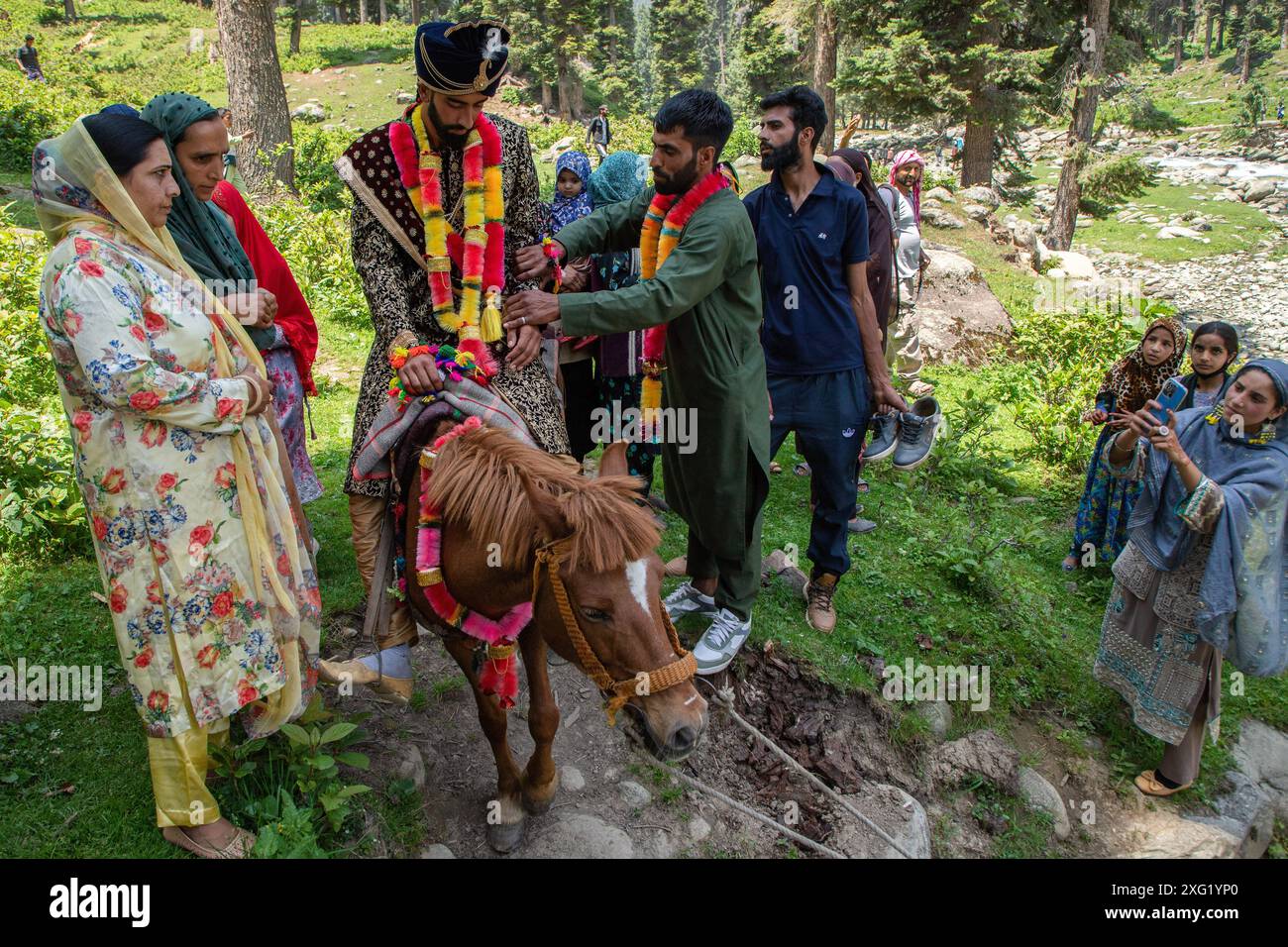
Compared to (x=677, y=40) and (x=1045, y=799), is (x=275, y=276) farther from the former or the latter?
(x=677, y=40)

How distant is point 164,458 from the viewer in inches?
106

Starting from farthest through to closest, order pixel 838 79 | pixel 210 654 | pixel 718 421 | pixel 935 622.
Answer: pixel 838 79 → pixel 935 622 → pixel 718 421 → pixel 210 654

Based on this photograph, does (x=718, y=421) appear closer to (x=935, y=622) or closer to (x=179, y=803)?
(x=935, y=622)

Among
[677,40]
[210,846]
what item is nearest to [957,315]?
[210,846]

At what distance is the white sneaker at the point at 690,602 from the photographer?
4.82 metres

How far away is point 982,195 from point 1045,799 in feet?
58.9

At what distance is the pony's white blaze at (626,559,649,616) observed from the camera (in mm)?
2535

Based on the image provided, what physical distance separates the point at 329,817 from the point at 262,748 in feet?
1.68

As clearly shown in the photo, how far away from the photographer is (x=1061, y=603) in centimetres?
570

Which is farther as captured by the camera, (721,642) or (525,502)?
(721,642)

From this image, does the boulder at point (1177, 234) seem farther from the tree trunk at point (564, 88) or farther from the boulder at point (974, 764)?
the tree trunk at point (564, 88)

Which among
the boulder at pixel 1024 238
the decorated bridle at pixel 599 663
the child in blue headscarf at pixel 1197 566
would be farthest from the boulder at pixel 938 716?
the boulder at pixel 1024 238

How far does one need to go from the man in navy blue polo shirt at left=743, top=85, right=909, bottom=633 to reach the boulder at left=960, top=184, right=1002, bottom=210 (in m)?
15.5
